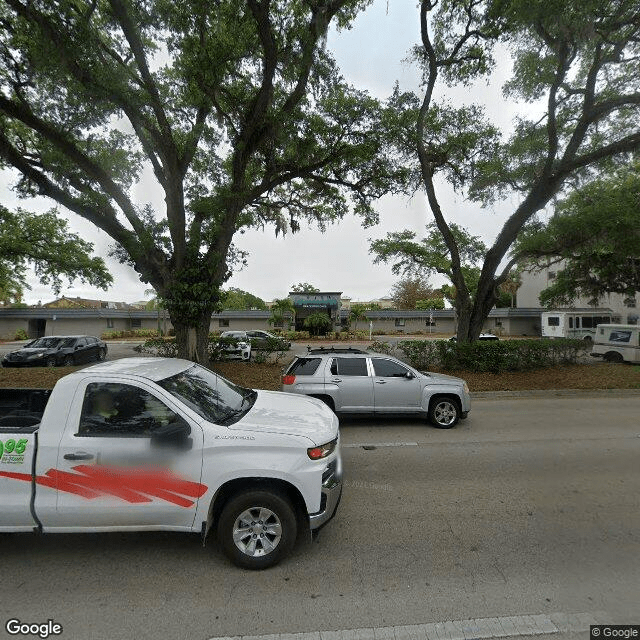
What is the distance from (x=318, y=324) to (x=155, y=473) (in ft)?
116

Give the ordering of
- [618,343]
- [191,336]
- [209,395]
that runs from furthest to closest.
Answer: [618,343], [191,336], [209,395]

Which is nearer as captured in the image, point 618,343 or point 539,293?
point 618,343

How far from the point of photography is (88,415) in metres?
3.05

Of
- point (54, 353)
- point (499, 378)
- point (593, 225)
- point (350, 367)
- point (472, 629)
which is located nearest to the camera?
point (472, 629)

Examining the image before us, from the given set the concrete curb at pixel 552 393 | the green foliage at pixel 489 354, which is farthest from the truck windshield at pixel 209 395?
the green foliage at pixel 489 354

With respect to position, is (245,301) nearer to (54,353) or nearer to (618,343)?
(54,353)

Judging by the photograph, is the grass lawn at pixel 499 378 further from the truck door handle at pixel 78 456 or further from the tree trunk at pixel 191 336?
the truck door handle at pixel 78 456

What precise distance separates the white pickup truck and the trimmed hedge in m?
10.4

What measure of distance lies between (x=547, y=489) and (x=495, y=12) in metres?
11.8

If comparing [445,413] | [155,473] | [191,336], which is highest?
[191,336]

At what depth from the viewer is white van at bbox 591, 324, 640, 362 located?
52.4 ft

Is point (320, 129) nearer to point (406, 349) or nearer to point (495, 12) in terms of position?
point (495, 12)

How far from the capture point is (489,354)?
12250mm

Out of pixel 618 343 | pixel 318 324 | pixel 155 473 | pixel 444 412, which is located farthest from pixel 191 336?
pixel 318 324
